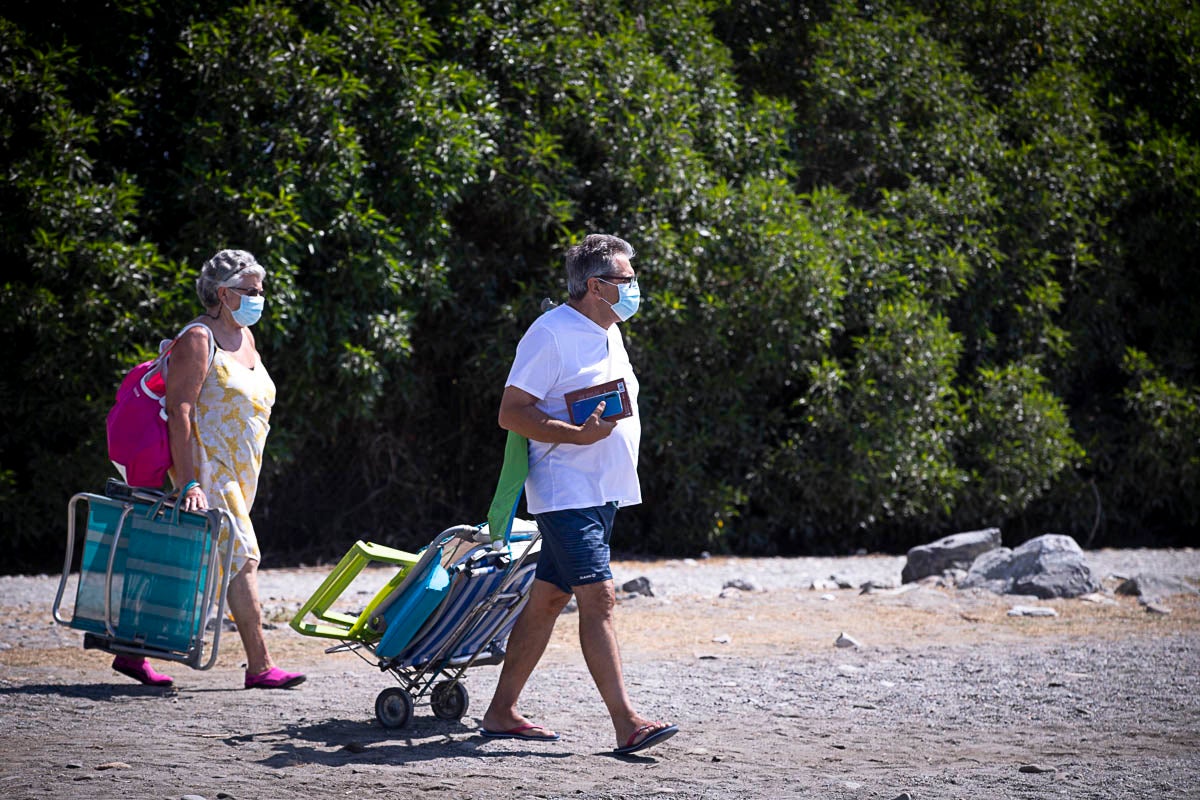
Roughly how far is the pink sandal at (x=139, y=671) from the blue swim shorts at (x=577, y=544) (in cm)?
214

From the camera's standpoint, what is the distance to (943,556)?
32.5 feet

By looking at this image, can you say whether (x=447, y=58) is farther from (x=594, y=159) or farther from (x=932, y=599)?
(x=932, y=599)

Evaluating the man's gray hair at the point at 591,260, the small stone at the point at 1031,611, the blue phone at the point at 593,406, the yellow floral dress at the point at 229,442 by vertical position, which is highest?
the man's gray hair at the point at 591,260

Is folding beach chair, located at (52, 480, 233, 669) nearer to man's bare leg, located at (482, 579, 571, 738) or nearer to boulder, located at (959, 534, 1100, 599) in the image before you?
man's bare leg, located at (482, 579, 571, 738)

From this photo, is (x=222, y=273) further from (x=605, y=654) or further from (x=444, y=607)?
(x=605, y=654)

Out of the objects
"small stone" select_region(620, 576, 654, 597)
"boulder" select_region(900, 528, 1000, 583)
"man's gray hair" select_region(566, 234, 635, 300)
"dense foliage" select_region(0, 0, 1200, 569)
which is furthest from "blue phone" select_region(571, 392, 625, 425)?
"boulder" select_region(900, 528, 1000, 583)

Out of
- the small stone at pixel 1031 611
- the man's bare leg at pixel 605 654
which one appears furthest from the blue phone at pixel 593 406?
the small stone at pixel 1031 611

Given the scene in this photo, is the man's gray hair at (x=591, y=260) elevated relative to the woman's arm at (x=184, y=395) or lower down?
elevated

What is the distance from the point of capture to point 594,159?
11359 millimetres

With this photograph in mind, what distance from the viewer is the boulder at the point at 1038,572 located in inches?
353

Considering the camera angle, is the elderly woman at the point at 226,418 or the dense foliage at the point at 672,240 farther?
the dense foliage at the point at 672,240

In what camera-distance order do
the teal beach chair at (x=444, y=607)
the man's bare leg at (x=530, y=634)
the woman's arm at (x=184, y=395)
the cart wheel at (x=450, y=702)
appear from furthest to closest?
the woman's arm at (x=184, y=395) < the cart wheel at (x=450, y=702) < the teal beach chair at (x=444, y=607) < the man's bare leg at (x=530, y=634)

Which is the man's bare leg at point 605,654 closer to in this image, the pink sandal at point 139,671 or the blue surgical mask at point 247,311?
the blue surgical mask at point 247,311

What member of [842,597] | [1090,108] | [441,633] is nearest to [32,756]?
[441,633]
